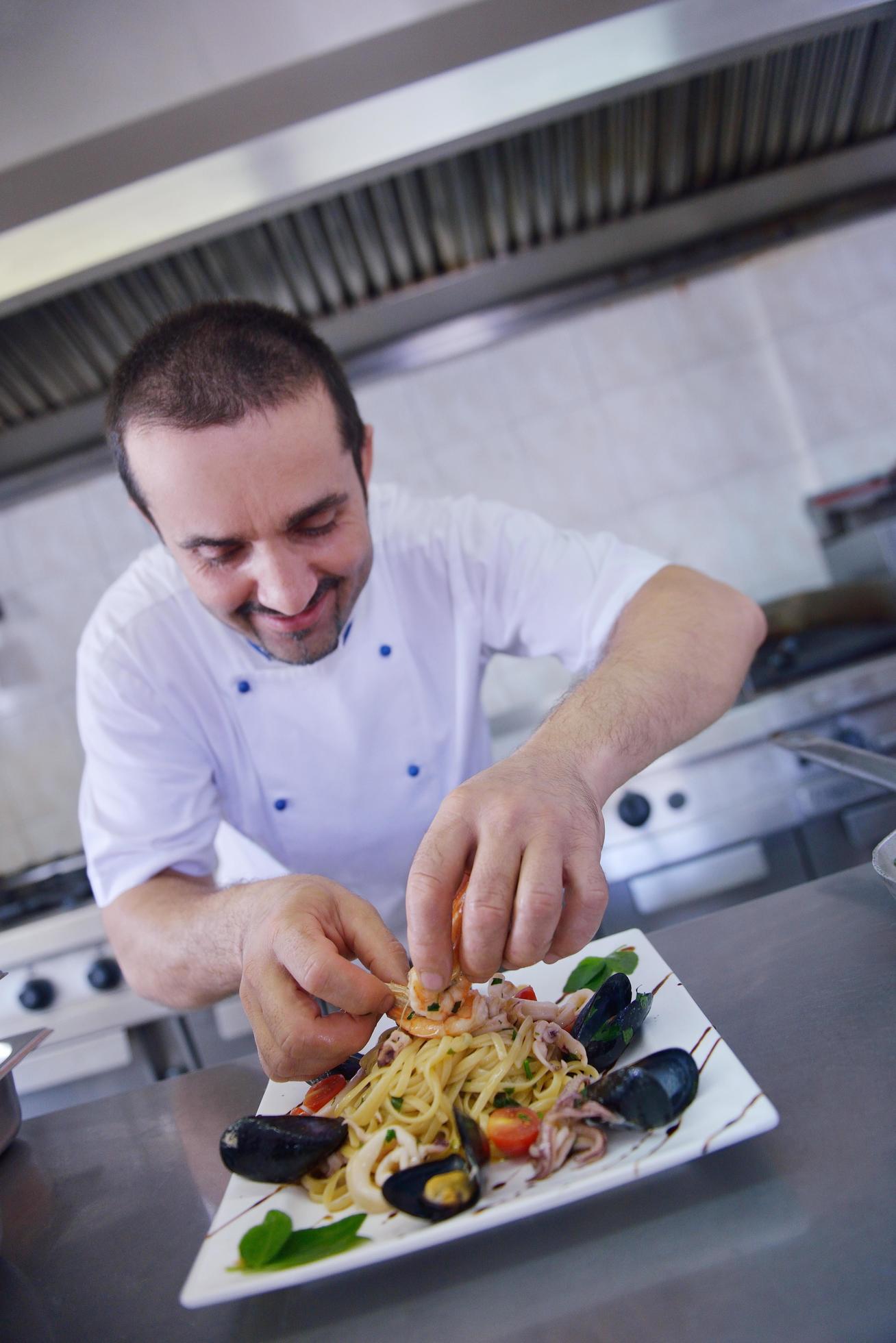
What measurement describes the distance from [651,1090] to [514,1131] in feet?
0.38

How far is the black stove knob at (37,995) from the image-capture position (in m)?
2.27

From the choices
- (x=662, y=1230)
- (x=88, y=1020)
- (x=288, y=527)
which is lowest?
(x=88, y=1020)

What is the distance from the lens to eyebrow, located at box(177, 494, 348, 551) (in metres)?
1.25

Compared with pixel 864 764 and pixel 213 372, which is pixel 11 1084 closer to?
pixel 213 372

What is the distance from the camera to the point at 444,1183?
25.8 inches

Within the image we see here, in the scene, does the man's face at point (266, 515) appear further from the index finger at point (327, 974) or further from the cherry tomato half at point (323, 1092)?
the cherry tomato half at point (323, 1092)

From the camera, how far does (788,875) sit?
230cm

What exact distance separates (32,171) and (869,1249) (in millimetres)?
2062

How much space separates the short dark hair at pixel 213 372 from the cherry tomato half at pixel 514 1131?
2.84ft

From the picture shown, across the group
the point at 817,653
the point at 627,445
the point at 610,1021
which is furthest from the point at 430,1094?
the point at 627,445

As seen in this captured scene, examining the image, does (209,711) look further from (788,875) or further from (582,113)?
(582,113)

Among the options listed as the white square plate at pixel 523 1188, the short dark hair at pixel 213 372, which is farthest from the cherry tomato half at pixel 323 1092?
the short dark hair at pixel 213 372

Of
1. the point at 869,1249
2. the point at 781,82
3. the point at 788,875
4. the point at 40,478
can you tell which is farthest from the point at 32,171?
the point at 788,875

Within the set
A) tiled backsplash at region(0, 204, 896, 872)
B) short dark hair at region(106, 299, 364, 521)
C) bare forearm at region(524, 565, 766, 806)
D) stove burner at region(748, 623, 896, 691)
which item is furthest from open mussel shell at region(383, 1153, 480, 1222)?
tiled backsplash at region(0, 204, 896, 872)
